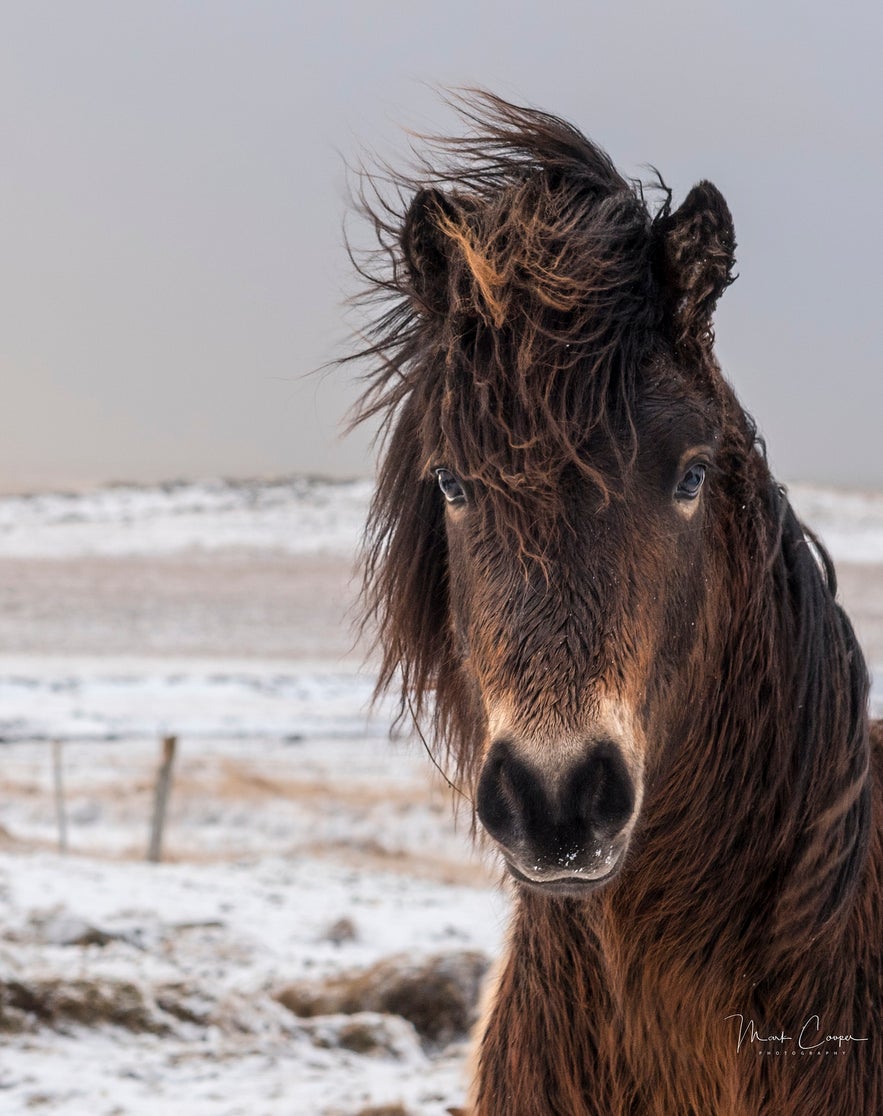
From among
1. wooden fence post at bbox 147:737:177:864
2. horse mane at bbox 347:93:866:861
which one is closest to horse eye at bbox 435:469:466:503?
horse mane at bbox 347:93:866:861

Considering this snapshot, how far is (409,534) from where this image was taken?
8.11 ft

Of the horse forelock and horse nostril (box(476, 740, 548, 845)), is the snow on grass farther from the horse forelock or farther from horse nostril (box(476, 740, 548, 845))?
horse nostril (box(476, 740, 548, 845))

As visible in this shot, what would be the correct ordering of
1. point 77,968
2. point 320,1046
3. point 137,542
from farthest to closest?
1. point 137,542
2. point 77,968
3. point 320,1046

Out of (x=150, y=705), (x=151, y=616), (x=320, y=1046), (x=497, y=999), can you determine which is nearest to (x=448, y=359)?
(x=497, y=999)

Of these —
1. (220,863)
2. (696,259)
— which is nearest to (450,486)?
(696,259)

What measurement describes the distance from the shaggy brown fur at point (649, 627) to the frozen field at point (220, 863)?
100 centimetres

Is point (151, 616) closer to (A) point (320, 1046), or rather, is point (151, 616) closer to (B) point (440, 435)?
(A) point (320, 1046)

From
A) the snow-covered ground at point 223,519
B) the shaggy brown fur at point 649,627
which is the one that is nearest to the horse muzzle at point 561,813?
the shaggy brown fur at point 649,627

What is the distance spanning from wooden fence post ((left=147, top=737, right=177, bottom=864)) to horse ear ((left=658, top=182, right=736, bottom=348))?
787 cm

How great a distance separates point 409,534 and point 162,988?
3468 mm

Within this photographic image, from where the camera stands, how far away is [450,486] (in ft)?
7.27

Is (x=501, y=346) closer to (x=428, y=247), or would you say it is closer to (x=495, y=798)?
(x=428, y=247)

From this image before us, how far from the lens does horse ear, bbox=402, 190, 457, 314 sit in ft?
7.63

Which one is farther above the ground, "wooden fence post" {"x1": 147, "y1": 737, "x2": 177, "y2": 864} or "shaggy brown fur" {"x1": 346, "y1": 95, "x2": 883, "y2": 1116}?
"shaggy brown fur" {"x1": 346, "y1": 95, "x2": 883, "y2": 1116}
